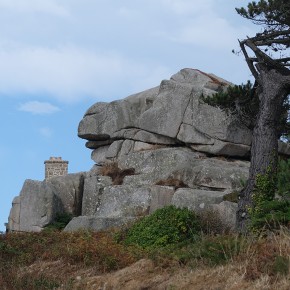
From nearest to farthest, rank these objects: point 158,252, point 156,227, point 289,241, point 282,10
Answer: point 289,241 → point 158,252 → point 156,227 → point 282,10

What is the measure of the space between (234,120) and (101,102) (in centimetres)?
816

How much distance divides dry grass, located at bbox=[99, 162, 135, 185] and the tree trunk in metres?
10.4

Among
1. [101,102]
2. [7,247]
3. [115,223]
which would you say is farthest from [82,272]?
[101,102]

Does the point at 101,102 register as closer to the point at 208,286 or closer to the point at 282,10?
the point at 282,10

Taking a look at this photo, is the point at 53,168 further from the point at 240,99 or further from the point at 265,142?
the point at 265,142

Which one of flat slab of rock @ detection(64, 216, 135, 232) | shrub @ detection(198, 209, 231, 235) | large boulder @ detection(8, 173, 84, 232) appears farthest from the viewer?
large boulder @ detection(8, 173, 84, 232)

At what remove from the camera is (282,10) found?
20.7 m

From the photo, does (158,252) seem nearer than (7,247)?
Yes

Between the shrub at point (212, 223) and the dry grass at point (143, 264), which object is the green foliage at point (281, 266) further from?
the shrub at point (212, 223)

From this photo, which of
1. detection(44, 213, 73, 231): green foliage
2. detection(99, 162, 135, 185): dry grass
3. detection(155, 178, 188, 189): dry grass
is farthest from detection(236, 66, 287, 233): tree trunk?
detection(44, 213, 73, 231): green foliage

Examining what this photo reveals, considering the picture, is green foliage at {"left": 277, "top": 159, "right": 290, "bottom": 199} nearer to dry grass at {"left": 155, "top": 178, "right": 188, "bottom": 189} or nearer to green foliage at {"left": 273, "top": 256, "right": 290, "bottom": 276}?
dry grass at {"left": 155, "top": 178, "right": 188, "bottom": 189}

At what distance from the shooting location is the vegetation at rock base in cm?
1149

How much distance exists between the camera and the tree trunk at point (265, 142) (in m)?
19.2

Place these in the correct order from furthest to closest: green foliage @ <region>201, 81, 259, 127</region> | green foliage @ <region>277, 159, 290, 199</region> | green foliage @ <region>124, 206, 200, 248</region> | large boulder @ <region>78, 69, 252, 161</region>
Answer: large boulder @ <region>78, 69, 252, 161</region>, green foliage @ <region>201, 81, 259, 127</region>, green foliage @ <region>124, 206, 200, 248</region>, green foliage @ <region>277, 159, 290, 199</region>
